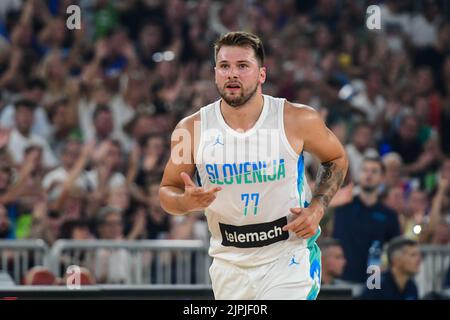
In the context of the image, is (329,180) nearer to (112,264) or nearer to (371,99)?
(112,264)

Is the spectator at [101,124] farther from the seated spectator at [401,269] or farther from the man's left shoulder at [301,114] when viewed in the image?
the man's left shoulder at [301,114]

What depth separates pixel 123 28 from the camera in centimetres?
1521

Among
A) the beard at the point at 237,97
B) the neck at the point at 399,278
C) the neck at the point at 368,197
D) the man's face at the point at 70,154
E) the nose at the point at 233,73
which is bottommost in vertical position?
the neck at the point at 399,278

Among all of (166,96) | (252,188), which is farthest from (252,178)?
(166,96)

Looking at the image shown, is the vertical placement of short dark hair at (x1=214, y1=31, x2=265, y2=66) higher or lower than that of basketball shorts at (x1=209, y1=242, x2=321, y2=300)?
higher

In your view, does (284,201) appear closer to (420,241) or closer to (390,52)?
(420,241)

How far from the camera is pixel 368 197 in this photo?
11.5m

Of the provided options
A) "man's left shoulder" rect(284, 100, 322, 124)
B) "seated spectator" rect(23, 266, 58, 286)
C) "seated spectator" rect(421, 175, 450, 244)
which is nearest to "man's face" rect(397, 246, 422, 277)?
"seated spectator" rect(421, 175, 450, 244)

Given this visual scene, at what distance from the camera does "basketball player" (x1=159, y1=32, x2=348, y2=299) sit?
6945 mm

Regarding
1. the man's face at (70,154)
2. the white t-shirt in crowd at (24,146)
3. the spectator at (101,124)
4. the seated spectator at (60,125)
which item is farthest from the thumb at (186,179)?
the seated spectator at (60,125)

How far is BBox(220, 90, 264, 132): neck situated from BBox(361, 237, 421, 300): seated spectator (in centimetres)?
385

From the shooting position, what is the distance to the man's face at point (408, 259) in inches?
418

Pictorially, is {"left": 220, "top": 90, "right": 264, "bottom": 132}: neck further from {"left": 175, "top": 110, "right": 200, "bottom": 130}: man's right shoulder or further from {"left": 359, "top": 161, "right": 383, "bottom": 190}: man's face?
{"left": 359, "top": 161, "right": 383, "bottom": 190}: man's face
